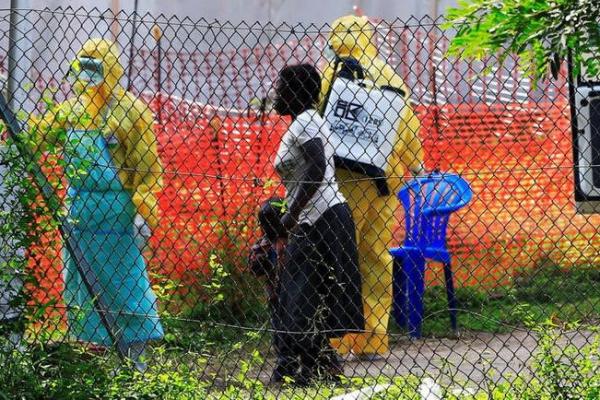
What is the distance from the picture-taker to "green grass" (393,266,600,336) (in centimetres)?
877

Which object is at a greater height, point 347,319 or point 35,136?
point 35,136

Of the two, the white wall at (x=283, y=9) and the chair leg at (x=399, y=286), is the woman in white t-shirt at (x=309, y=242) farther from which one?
the white wall at (x=283, y=9)

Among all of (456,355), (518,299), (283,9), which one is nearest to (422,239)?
(518,299)

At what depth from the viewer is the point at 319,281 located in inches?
299

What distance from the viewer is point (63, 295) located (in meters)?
7.58

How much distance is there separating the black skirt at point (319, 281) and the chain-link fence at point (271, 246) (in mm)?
13

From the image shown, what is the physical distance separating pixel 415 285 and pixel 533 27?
4.14 metres

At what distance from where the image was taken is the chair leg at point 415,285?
898cm

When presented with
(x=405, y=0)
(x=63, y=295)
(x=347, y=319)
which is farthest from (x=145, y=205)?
(x=405, y=0)

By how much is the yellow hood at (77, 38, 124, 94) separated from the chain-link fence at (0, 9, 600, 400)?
0.01m

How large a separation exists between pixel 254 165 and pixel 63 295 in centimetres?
216

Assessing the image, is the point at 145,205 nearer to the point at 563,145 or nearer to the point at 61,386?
the point at 61,386

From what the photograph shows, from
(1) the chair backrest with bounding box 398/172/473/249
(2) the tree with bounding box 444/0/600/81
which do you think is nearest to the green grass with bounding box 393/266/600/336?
Result: (1) the chair backrest with bounding box 398/172/473/249

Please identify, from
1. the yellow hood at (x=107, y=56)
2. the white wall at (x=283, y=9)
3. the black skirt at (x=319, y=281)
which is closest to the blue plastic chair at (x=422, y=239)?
the black skirt at (x=319, y=281)
